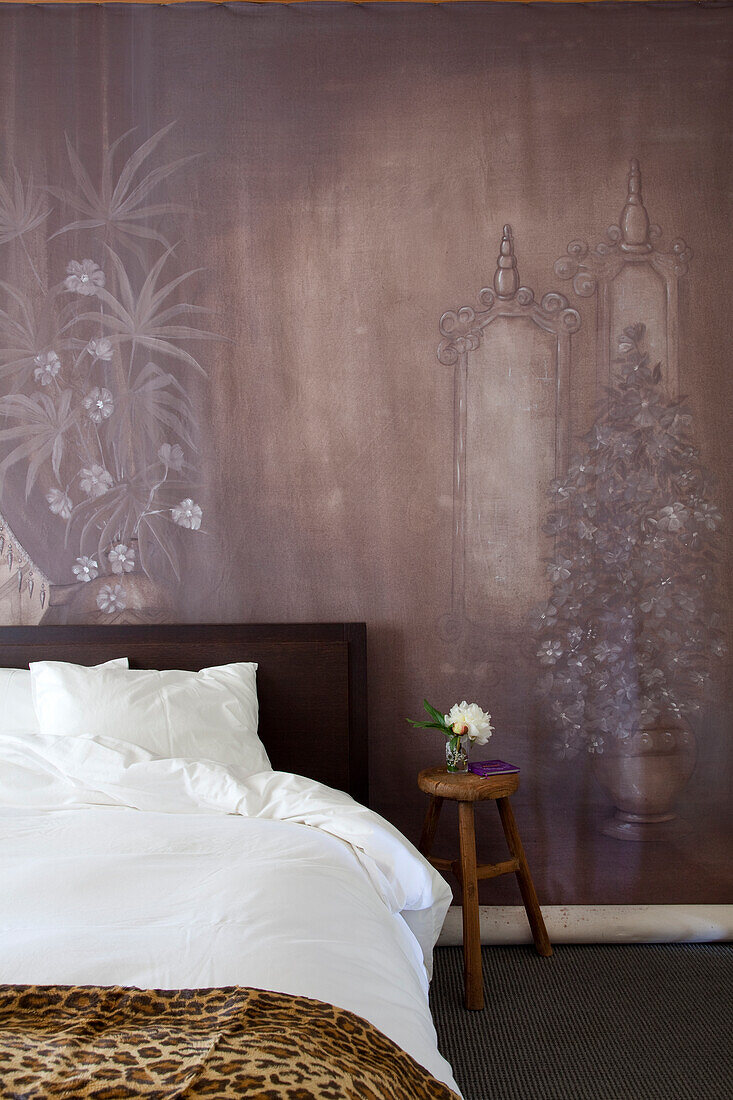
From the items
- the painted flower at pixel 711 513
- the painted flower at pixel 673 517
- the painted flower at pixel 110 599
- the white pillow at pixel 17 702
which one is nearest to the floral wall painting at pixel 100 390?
the painted flower at pixel 110 599

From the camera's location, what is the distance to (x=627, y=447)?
8.81 feet

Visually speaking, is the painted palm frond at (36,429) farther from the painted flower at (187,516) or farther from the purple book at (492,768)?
the purple book at (492,768)

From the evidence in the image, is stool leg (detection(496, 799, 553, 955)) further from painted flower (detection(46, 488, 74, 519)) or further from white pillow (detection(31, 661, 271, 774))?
painted flower (detection(46, 488, 74, 519))

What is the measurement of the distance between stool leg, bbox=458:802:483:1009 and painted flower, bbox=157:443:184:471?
53.3 inches

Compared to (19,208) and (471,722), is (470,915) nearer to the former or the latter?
(471,722)

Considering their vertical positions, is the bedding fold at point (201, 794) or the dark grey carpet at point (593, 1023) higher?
the bedding fold at point (201, 794)

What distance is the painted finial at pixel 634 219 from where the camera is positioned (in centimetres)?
269

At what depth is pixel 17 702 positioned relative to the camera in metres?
2.39

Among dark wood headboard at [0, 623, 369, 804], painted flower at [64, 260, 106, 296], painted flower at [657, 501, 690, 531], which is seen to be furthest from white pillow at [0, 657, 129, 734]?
painted flower at [657, 501, 690, 531]

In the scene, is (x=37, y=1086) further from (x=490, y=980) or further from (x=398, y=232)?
(x=398, y=232)

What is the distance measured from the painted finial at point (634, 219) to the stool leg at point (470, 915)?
1820mm

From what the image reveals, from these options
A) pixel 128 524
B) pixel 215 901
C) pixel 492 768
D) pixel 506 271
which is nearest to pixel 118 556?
pixel 128 524

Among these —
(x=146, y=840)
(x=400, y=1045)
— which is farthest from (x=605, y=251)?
(x=400, y=1045)

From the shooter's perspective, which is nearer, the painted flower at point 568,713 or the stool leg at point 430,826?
the stool leg at point 430,826
